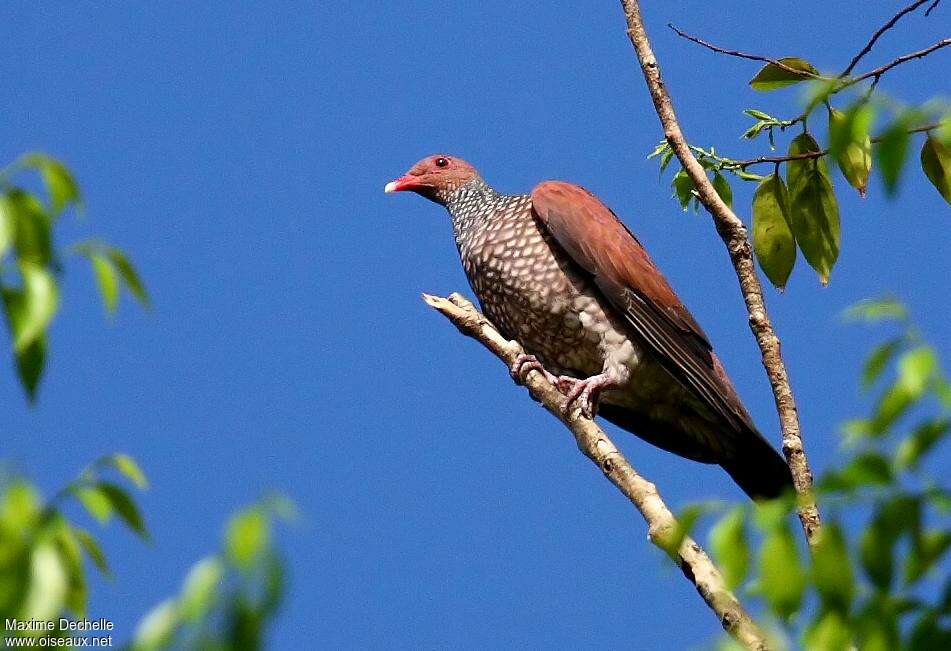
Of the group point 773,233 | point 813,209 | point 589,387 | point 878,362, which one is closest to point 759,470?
point 589,387

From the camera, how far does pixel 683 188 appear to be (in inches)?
184

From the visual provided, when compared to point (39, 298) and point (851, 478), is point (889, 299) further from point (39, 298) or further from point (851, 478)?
point (39, 298)

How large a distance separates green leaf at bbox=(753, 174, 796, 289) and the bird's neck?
228 cm

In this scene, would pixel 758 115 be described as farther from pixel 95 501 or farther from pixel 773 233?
pixel 95 501

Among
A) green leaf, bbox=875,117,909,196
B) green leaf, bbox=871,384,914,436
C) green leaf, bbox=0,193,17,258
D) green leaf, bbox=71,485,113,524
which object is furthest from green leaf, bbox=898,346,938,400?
green leaf, bbox=0,193,17,258

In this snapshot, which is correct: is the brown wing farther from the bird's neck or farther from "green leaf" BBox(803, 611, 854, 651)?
"green leaf" BBox(803, 611, 854, 651)

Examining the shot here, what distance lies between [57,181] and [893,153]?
4.08 feet

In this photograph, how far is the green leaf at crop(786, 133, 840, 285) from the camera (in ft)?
14.7

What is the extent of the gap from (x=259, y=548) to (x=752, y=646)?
218 centimetres

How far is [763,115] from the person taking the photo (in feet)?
14.8

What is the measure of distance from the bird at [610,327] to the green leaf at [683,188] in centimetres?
125

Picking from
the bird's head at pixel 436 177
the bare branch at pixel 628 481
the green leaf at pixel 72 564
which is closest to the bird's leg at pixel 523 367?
the bare branch at pixel 628 481

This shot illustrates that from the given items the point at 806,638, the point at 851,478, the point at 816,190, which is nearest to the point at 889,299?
the point at 851,478

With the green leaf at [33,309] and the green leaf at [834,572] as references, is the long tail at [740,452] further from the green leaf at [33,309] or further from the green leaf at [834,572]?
the green leaf at [33,309]
